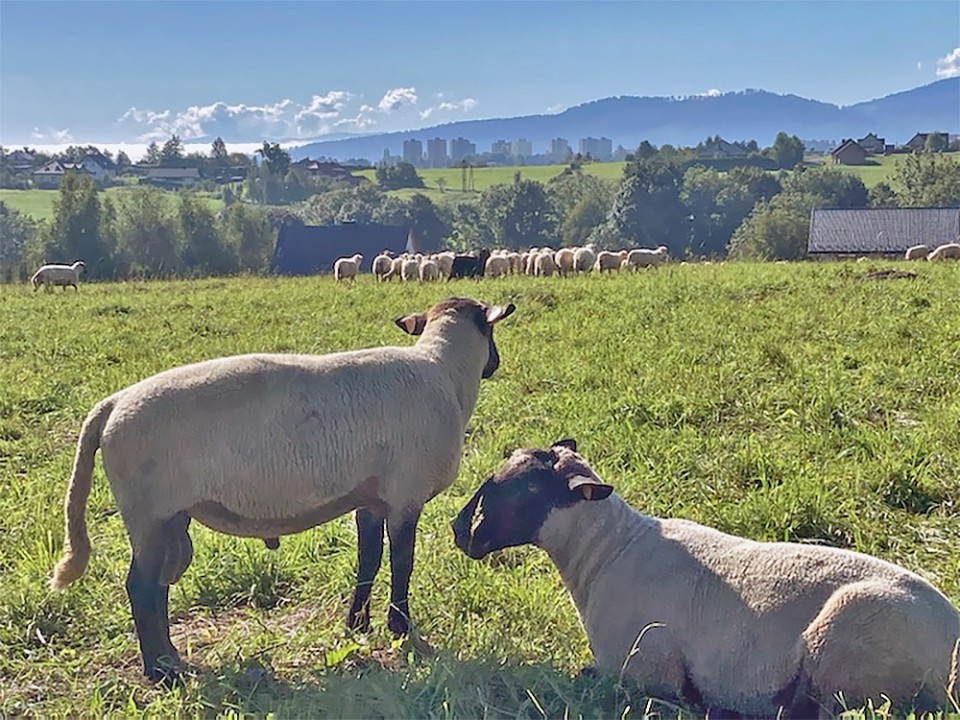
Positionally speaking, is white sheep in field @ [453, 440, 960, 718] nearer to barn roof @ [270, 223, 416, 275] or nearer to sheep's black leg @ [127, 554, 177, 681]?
sheep's black leg @ [127, 554, 177, 681]

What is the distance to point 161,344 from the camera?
13.8 m

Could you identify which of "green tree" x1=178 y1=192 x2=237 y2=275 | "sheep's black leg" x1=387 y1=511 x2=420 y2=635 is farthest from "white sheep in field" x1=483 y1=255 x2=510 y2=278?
"green tree" x1=178 y1=192 x2=237 y2=275

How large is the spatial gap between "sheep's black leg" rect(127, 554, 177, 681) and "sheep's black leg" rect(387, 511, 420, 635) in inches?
44.2

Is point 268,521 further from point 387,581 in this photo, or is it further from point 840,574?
point 840,574

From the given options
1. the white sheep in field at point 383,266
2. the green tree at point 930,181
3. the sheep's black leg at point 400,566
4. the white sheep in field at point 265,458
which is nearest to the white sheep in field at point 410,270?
the white sheep in field at point 383,266

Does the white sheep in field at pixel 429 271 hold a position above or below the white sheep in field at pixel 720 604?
below

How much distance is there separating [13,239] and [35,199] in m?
13.5

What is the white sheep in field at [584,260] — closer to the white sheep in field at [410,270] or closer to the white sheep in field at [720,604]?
the white sheep in field at [410,270]

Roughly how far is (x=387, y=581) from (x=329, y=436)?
129cm

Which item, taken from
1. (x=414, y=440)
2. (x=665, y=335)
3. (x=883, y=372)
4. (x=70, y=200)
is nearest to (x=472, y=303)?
(x=414, y=440)

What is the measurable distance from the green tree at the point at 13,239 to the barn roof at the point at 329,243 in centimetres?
1310

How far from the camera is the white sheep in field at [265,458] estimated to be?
414 cm

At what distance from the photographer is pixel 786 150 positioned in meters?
120

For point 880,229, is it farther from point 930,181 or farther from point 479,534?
point 479,534
